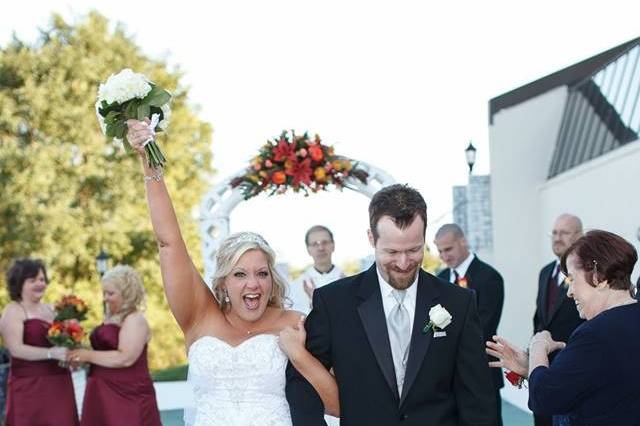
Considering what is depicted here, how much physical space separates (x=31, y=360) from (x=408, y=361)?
5834 millimetres

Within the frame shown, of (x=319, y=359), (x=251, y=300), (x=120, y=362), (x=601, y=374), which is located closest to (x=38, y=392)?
(x=120, y=362)

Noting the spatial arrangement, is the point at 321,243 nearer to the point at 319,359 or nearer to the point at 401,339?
the point at 319,359

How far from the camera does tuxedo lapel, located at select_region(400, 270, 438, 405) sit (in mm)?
3900

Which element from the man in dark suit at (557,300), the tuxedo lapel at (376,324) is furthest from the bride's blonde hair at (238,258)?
the man in dark suit at (557,300)

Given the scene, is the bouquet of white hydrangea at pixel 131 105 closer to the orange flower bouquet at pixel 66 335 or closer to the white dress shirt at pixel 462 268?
the orange flower bouquet at pixel 66 335

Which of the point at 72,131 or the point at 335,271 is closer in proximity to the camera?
the point at 335,271

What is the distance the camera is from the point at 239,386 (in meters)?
4.89

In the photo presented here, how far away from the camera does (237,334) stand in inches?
194

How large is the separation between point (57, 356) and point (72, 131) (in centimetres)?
2141

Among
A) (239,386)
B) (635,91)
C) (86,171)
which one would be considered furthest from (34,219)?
(239,386)

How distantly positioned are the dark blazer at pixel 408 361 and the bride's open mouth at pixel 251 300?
668 mm

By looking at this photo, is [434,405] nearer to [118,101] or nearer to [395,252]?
[395,252]

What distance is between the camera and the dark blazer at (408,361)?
3922 mm

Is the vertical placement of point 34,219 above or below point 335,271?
above
